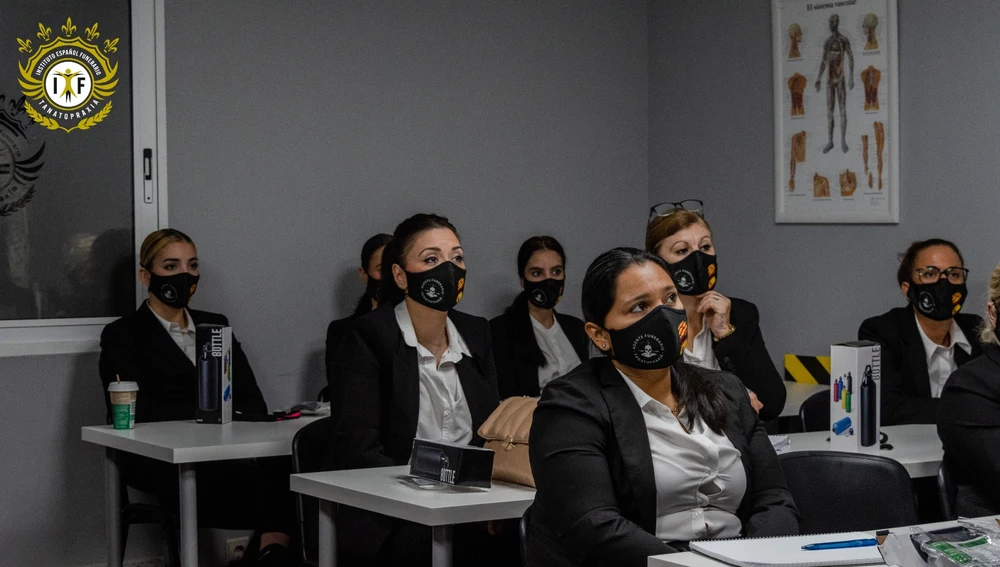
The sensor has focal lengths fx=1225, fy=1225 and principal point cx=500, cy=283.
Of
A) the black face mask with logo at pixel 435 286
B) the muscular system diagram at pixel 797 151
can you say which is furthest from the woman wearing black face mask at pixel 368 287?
the muscular system diagram at pixel 797 151

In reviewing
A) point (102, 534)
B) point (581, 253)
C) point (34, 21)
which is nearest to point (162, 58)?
point (34, 21)

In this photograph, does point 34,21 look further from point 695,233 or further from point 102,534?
point 695,233

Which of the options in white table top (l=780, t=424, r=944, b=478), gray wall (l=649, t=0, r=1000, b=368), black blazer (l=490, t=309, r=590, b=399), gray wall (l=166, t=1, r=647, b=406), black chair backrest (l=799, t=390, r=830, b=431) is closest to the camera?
white table top (l=780, t=424, r=944, b=478)

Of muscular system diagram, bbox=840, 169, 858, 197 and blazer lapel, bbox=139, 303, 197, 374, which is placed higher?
muscular system diagram, bbox=840, 169, 858, 197

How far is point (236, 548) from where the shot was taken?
5.52 meters

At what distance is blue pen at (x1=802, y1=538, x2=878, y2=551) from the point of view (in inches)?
83.5

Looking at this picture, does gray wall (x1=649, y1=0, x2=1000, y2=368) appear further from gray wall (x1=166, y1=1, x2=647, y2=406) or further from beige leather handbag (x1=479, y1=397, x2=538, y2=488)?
beige leather handbag (x1=479, y1=397, x2=538, y2=488)

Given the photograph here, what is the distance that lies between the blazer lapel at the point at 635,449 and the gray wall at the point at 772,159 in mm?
3123

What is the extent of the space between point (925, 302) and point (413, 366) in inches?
90.3

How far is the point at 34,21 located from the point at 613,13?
10.2 ft

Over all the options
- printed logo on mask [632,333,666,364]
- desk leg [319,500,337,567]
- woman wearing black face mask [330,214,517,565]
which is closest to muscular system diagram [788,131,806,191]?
woman wearing black face mask [330,214,517,565]

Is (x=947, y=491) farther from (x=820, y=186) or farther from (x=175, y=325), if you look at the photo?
(x=175, y=325)

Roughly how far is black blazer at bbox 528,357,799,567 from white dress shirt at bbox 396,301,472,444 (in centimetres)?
108

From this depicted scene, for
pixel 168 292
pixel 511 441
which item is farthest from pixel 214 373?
pixel 511 441
